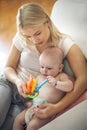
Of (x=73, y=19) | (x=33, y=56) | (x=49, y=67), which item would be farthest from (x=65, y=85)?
(x=73, y=19)

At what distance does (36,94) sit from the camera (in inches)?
53.9

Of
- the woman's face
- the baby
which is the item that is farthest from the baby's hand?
the woman's face

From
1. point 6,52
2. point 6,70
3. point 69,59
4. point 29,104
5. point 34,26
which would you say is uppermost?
point 34,26

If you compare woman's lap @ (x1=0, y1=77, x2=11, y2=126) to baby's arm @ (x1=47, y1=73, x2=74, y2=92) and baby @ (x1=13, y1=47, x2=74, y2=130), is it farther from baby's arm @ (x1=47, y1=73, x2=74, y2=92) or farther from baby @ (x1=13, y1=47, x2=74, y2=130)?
baby's arm @ (x1=47, y1=73, x2=74, y2=92)

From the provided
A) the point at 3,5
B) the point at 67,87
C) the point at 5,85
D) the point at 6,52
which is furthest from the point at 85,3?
the point at 3,5

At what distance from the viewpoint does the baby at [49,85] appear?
1.36m

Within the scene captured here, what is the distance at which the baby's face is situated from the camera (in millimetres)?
1425

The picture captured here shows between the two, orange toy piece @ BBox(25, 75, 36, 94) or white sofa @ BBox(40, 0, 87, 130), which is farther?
white sofa @ BBox(40, 0, 87, 130)

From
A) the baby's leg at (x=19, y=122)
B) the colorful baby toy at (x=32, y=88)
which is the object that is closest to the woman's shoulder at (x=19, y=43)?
the colorful baby toy at (x=32, y=88)

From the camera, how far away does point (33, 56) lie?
152 cm

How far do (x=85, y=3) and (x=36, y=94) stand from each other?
2.02 feet

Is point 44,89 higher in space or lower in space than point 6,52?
higher

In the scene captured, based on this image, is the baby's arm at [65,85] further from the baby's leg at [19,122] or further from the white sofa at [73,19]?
the baby's leg at [19,122]

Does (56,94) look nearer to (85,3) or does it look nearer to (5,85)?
(5,85)
